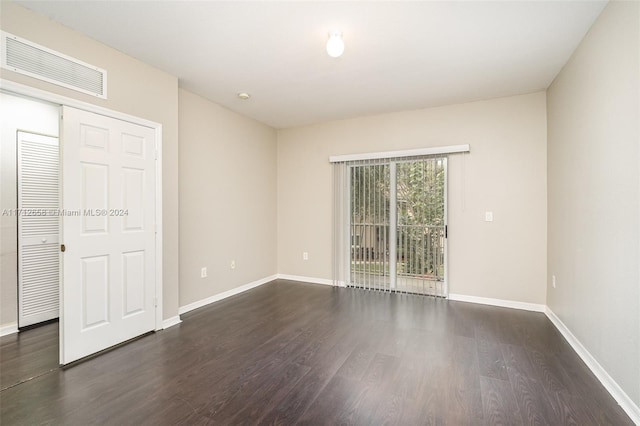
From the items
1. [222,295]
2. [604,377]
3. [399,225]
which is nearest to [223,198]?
[222,295]

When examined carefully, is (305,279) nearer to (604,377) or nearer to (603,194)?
(604,377)

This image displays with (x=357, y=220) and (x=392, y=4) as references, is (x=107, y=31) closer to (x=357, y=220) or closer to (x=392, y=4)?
(x=392, y=4)

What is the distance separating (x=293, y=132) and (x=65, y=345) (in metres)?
4.15

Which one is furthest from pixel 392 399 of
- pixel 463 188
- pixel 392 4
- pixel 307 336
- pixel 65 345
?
pixel 463 188

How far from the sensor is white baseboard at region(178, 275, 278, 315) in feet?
11.7

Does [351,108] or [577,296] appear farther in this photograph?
[351,108]

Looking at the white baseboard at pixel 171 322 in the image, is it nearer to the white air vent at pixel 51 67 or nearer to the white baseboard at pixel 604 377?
the white air vent at pixel 51 67

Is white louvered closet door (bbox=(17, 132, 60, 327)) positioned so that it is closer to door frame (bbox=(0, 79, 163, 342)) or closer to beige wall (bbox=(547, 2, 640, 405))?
door frame (bbox=(0, 79, 163, 342))

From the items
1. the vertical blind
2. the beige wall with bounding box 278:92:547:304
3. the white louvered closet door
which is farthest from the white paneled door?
the beige wall with bounding box 278:92:547:304

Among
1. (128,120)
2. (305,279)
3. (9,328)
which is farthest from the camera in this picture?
(305,279)

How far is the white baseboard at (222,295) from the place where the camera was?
3557 mm

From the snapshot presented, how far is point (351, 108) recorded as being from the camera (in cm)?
420

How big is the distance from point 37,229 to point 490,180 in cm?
553

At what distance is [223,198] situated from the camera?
13.6 ft
